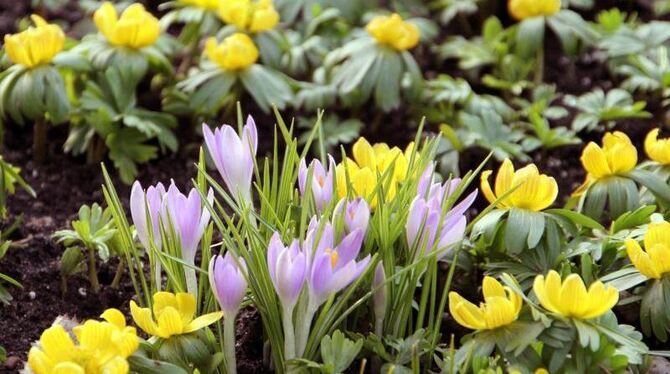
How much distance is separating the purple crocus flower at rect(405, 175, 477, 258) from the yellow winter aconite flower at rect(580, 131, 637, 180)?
0.42 metres

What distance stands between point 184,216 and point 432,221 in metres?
0.39

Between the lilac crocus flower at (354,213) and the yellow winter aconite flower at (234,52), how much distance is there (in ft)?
3.29

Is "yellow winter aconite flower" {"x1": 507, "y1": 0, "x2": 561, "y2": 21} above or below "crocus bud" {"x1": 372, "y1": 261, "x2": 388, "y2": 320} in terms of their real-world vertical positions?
below

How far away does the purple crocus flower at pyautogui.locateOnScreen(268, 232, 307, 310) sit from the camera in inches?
63.7

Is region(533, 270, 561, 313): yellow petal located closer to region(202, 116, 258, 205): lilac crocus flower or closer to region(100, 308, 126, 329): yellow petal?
region(202, 116, 258, 205): lilac crocus flower

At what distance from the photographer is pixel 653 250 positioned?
5.94 ft

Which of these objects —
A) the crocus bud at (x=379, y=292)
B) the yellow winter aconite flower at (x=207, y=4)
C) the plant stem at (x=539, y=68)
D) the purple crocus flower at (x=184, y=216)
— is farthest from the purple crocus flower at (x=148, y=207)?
the plant stem at (x=539, y=68)

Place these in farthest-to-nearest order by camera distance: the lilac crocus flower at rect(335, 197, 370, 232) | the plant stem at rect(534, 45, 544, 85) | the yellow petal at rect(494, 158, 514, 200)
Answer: the plant stem at rect(534, 45, 544, 85) → the yellow petal at rect(494, 158, 514, 200) → the lilac crocus flower at rect(335, 197, 370, 232)

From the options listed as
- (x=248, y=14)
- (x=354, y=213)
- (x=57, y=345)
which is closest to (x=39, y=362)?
(x=57, y=345)

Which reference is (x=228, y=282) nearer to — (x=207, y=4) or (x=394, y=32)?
(x=394, y=32)

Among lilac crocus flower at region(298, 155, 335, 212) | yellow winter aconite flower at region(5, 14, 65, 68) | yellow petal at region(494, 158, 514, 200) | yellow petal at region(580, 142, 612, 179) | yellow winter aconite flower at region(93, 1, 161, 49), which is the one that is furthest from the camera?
yellow winter aconite flower at region(93, 1, 161, 49)

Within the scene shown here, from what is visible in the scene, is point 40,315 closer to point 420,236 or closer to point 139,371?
point 139,371

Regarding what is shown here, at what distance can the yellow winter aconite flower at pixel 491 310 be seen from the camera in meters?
1.66

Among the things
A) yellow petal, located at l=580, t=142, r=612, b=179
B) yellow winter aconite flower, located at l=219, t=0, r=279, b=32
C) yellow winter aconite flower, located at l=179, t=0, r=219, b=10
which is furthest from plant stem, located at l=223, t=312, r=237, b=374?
yellow winter aconite flower, located at l=179, t=0, r=219, b=10
